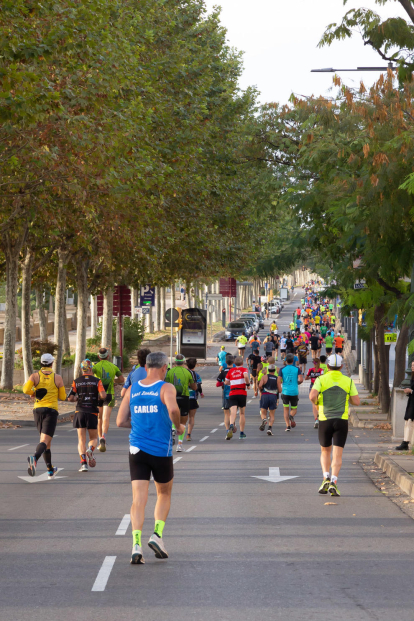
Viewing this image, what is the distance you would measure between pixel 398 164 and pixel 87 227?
50.0 ft

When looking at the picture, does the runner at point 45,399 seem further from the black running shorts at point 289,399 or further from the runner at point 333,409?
the black running shorts at point 289,399

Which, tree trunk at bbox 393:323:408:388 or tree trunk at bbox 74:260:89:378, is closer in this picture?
tree trunk at bbox 393:323:408:388

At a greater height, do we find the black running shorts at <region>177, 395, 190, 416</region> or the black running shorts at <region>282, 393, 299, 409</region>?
the black running shorts at <region>177, 395, 190, 416</region>

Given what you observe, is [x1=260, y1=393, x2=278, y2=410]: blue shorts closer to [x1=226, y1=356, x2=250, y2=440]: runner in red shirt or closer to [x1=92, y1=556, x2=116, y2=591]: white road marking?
[x1=226, y1=356, x2=250, y2=440]: runner in red shirt

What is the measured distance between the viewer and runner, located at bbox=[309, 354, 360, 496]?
12719 millimetres

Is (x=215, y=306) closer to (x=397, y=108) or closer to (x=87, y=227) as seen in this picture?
(x=87, y=227)

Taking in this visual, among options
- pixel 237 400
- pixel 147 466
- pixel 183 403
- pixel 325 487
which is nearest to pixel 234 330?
pixel 237 400

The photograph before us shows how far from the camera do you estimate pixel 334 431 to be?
12.8 m

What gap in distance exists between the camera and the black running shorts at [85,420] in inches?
617

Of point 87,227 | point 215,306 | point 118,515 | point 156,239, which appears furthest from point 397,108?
point 215,306

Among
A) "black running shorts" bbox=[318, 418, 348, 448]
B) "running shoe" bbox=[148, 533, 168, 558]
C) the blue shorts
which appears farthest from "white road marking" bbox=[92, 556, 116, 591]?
the blue shorts

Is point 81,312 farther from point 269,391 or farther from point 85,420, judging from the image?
point 85,420

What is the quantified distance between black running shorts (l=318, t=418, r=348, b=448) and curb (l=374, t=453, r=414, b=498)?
1.34 meters

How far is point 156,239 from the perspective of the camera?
33.7 m
